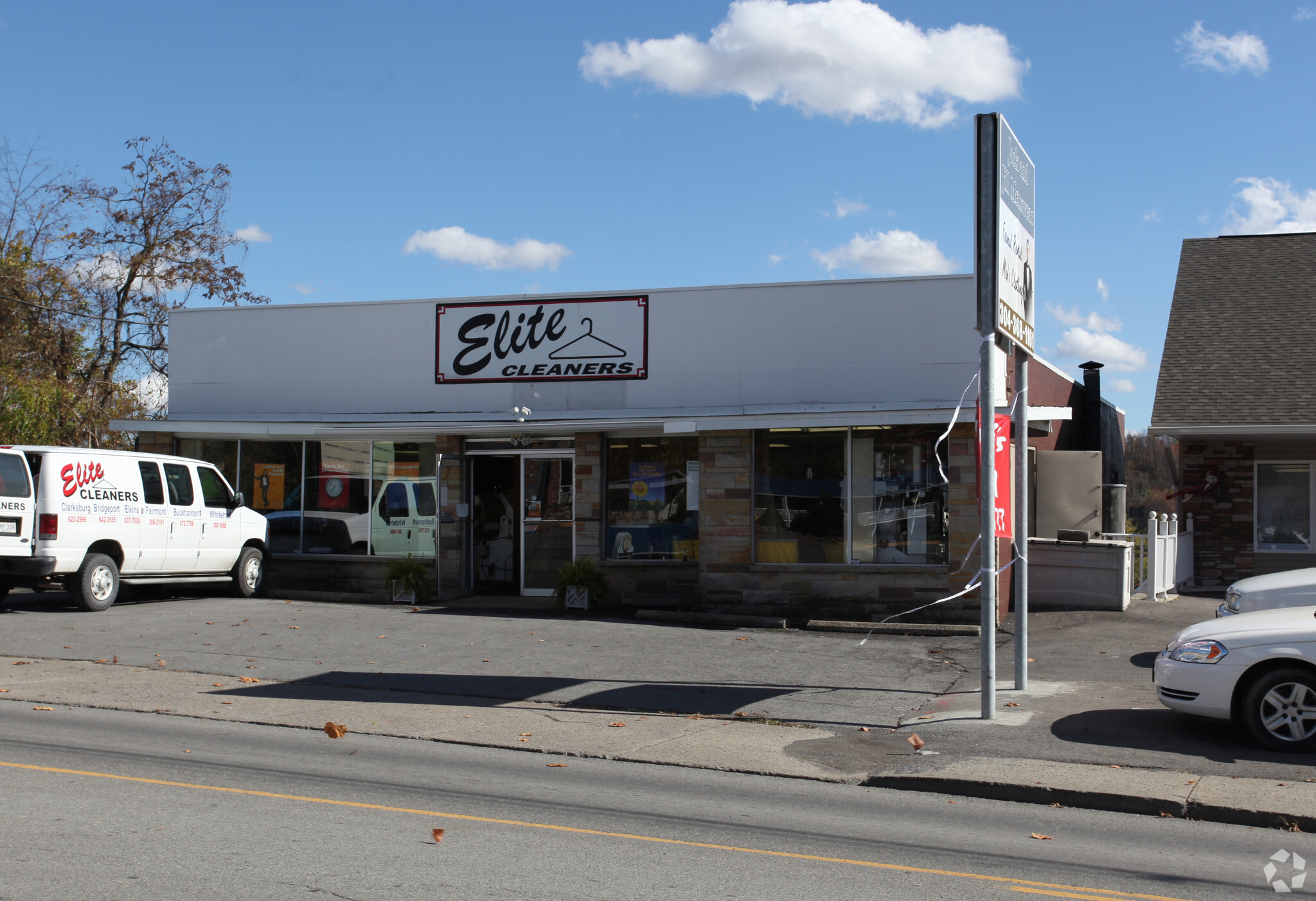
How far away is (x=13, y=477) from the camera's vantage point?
14.3m

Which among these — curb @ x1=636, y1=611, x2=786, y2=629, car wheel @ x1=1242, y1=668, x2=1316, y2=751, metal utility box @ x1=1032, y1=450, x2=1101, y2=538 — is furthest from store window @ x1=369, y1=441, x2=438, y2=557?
car wheel @ x1=1242, y1=668, x2=1316, y2=751

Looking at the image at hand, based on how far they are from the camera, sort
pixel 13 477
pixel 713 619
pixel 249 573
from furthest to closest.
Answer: pixel 249 573
pixel 713 619
pixel 13 477

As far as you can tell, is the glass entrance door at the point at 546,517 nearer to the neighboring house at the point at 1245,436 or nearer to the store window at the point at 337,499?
the store window at the point at 337,499

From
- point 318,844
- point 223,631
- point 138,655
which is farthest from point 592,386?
point 318,844

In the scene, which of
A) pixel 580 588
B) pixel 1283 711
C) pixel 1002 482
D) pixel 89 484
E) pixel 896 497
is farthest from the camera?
pixel 580 588

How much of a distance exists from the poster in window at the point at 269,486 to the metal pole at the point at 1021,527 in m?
12.8

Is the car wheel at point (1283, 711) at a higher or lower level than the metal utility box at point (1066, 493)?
lower

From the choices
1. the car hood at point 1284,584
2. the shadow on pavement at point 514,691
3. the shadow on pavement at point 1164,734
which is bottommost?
the shadow on pavement at point 514,691

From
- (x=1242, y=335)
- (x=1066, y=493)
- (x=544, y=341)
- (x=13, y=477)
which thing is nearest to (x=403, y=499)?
(x=544, y=341)

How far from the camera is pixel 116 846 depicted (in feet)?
18.6

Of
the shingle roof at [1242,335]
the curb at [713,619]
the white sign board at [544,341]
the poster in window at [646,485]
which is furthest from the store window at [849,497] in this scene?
the shingle roof at [1242,335]

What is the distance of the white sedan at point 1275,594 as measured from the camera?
1095cm

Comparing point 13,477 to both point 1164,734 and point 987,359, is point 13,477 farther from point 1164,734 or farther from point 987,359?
point 1164,734

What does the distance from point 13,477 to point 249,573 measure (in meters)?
4.25
